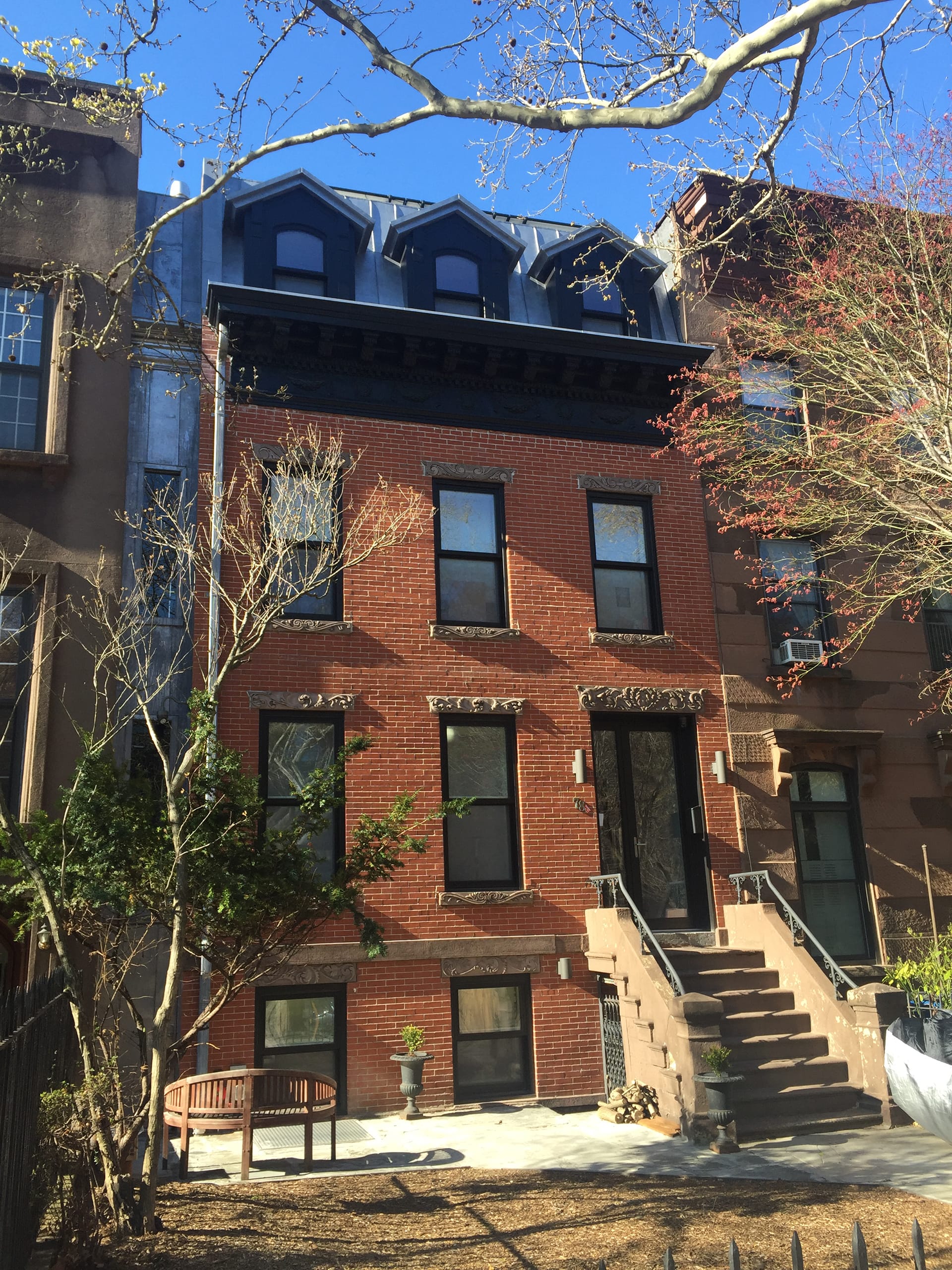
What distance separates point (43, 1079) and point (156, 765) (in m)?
5.28

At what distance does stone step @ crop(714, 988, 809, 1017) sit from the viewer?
37.5 feet

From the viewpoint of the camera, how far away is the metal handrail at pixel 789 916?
11.9 m

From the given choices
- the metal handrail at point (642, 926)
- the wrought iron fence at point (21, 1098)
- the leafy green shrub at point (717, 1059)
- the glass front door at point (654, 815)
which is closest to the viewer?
the wrought iron fence at point (21, 1098)

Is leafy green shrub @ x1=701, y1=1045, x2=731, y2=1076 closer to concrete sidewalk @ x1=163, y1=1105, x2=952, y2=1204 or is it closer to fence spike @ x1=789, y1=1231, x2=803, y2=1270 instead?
concrete sidewalk @ x1=163, y1=1105, x2=952, y2=1204

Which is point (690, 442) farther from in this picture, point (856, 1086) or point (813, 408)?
point (856, 1086)

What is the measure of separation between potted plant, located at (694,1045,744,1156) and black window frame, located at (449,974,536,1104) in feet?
10.1

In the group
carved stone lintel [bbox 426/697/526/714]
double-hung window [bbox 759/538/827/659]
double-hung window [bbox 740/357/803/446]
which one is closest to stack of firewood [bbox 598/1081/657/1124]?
carved stone lintel [bbox 426/697/526/714]

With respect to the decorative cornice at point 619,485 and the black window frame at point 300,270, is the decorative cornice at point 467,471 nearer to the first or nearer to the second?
the decorative cornice at point 619,485

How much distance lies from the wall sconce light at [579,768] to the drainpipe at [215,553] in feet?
14.9

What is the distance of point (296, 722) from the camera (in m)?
12.5

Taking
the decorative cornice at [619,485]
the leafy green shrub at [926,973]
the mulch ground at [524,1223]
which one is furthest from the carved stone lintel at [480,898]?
the decorative cornice at [619,485]

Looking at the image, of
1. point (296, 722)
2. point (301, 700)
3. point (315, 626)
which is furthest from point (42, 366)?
point (296, 722)

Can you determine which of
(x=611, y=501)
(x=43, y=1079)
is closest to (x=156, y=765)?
(x=43, y=1079)

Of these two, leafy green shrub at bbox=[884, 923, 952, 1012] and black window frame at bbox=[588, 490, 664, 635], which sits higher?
black window frame at bbox=[588, 490, 664, 635]
